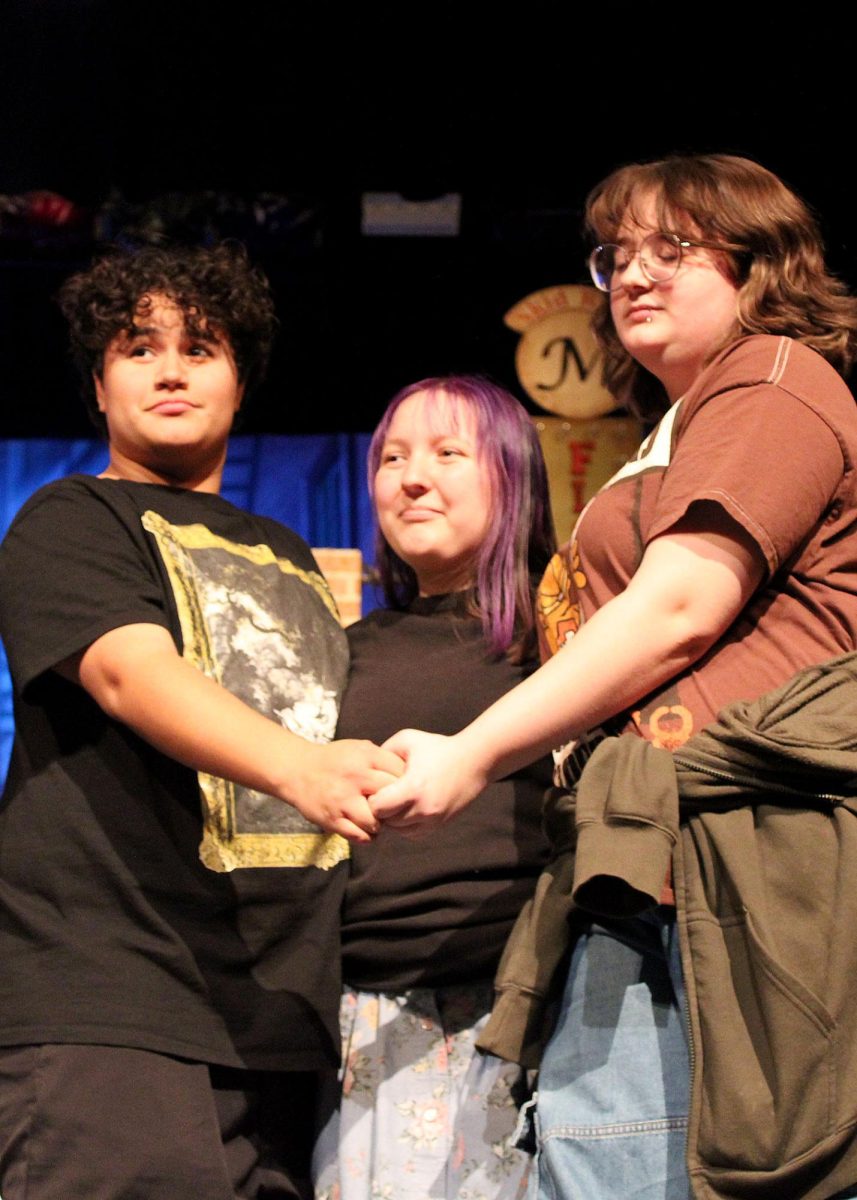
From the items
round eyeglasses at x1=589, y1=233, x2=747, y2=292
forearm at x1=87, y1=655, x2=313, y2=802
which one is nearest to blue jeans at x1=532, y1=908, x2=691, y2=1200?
forearm at x1=87, y1=655, x2=313, y2=802

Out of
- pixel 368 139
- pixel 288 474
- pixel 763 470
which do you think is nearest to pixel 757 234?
pixel 763 470

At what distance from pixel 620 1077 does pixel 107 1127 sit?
23.7 inches

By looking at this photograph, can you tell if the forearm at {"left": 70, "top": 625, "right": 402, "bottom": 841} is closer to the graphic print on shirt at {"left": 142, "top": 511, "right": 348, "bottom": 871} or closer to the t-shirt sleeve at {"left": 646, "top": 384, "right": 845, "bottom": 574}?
the graphic print on shirt at {"left": 142, "top": 511, "right": 348, "bottom": 871}

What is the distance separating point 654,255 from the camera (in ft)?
5.83

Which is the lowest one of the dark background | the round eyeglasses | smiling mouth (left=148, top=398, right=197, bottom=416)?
smiling mouth (left=148, top=398, right=197, bottom=416)

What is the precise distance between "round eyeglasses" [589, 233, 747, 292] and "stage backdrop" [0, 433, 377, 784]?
2645mm

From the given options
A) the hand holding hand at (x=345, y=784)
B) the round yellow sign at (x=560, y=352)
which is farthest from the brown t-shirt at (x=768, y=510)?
the round yellow sign at (x=560, y=352)

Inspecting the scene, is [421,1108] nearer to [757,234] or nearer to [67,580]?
[67,580]

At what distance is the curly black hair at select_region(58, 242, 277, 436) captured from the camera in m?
2.25

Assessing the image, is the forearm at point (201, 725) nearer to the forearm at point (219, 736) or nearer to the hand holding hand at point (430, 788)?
the forearm at point (219, 736)

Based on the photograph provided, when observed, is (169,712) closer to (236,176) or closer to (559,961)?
(559,961)

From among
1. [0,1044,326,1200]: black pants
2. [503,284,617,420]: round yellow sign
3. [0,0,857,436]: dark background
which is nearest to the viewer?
[0,1044,326,1200]: black pants

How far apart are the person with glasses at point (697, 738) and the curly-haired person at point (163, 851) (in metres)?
0.25

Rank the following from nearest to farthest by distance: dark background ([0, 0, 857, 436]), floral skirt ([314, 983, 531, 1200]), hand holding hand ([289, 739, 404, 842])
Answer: hand holding hand ([289, 739, 404, 842]), floral skirt ([314, 983, 531, 1200]), dark background ([0, 0, 857, 436])
